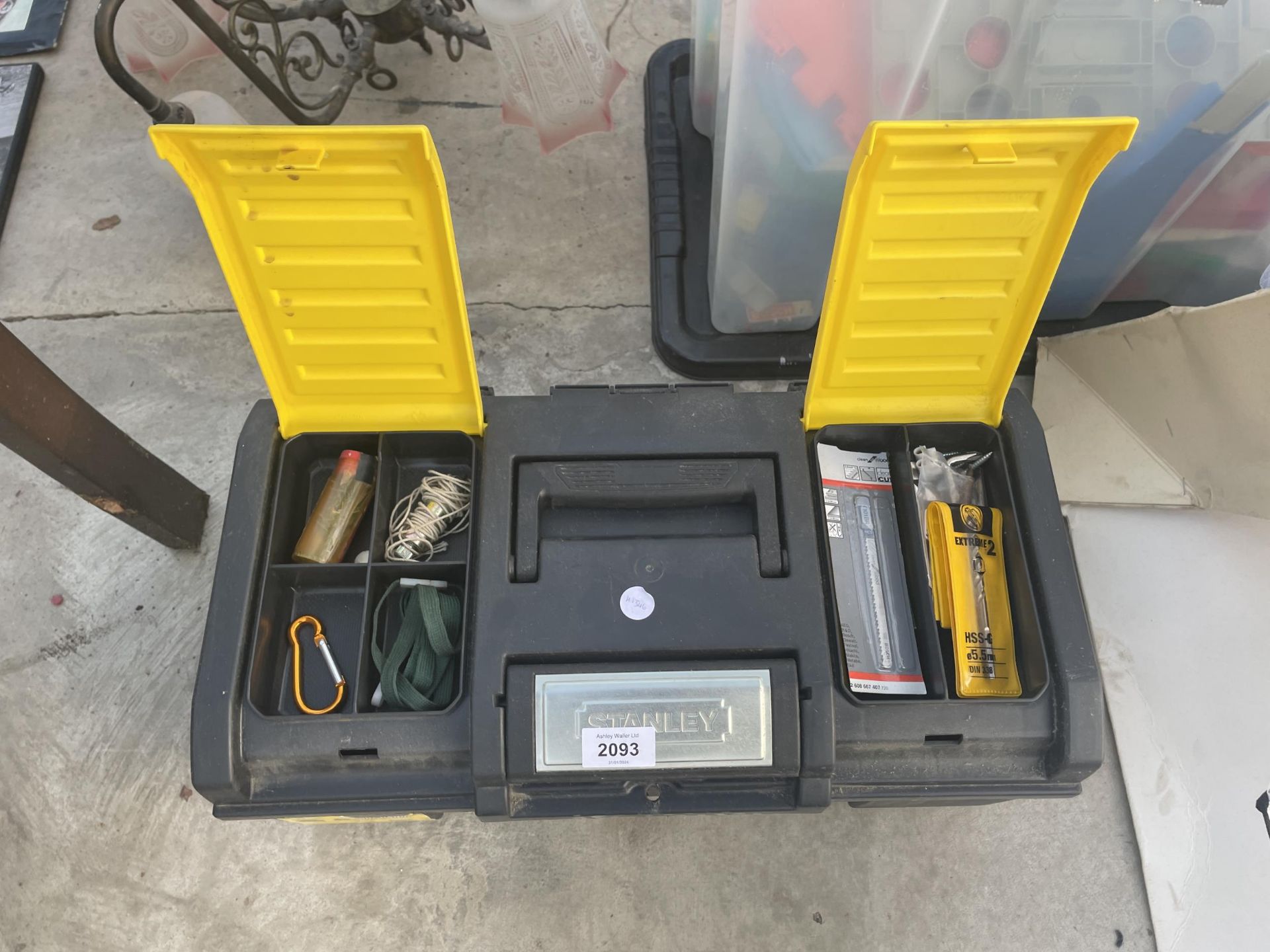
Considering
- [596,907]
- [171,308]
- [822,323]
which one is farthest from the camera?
[171,308]

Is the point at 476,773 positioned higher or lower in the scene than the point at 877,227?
lower

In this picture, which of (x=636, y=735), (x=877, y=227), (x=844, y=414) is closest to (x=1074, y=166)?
(x=877, y=227)

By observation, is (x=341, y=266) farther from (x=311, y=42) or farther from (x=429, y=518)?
(x=311, y=42)

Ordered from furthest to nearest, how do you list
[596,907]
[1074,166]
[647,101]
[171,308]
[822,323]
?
[647,101] < [171,308] < [596,907] < [822,323] < [1074,166]

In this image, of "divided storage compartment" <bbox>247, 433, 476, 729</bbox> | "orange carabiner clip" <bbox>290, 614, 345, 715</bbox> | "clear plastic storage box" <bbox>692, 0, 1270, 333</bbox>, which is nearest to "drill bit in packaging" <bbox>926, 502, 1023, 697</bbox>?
"clear plastic storage box" <bbox>692, 0, 1270, 333</bbox>

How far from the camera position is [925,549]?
89 centimetres

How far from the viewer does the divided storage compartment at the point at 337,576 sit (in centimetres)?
86

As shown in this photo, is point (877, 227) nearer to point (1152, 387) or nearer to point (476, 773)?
point (476, 773)

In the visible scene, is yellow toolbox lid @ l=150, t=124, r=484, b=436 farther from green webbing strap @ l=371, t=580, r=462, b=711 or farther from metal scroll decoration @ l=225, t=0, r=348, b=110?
metal scroll decoration @ l=225, t=0, r=348, b=110

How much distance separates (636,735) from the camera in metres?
0.78

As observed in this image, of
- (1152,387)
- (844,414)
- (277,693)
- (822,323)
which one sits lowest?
(277,693)

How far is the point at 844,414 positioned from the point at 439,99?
3.71 ft

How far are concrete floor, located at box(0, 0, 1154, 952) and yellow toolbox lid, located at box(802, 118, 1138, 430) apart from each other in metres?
0.54

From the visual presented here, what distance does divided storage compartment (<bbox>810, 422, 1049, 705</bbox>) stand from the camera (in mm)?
835
